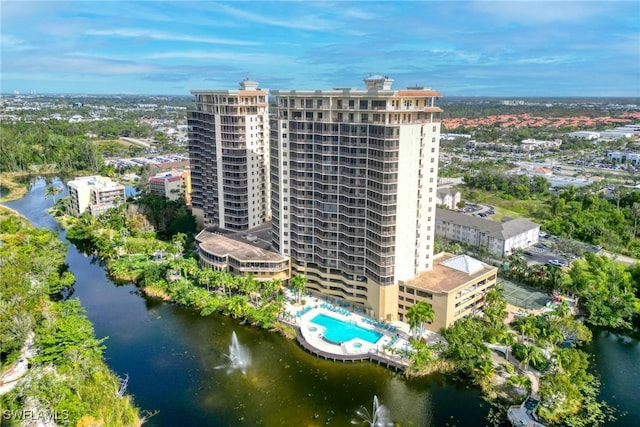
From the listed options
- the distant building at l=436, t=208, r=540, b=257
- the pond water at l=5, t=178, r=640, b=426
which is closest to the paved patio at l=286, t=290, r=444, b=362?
the pond water at l=5, t=178, r=640, b=426

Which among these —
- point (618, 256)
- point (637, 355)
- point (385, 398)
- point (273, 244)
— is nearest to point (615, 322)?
point (637, 355)

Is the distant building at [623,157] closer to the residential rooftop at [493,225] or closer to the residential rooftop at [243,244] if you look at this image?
the residential rooftop at [493,225]

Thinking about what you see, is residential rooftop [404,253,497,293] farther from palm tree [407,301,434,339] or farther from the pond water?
the pond water

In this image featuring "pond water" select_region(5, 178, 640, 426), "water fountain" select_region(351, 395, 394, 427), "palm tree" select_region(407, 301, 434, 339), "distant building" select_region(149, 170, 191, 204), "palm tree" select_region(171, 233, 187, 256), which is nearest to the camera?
"water fountain" select_region(351, 395, 394, 427)

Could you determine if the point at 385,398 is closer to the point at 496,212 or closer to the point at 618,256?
the point at 618,256

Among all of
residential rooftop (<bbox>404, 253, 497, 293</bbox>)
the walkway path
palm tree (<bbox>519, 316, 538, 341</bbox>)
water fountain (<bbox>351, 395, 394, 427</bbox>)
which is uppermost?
residential rooftop (<bbox>404, 253, 497, 293</bbox>)

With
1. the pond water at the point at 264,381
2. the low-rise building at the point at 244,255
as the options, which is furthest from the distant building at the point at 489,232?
the low-rise building at the point at 244,255

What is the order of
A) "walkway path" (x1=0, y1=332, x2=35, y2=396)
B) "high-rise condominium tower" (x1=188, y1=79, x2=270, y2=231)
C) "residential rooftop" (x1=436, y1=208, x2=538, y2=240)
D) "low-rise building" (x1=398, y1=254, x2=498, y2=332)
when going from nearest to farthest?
"walkway path" (x1=0, y1=332, x2=35, y2=396), "low-rise building" (x1=398, y1=254, x2=498, y2=332), "high-rise condominium tower" (x1=188, y1=79, x2=270, y2=231), "residential rooftop" (x1=436, y1=208, x2=538, y2=240)

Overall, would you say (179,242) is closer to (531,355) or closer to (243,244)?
(243,244)
